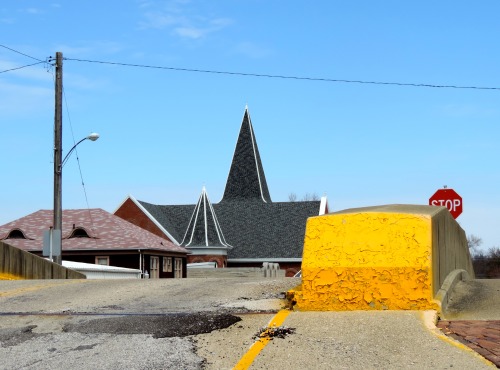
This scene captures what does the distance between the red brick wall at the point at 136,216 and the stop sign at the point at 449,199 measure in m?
41.5

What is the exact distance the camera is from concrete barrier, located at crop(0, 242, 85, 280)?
18125mm

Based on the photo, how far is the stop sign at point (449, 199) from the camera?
1805 cm

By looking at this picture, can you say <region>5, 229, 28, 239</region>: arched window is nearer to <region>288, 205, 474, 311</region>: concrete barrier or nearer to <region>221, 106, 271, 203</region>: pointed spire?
<region>221, 106, 271, 203</region>: pointed spire

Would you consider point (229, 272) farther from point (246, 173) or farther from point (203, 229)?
point (246, 173)

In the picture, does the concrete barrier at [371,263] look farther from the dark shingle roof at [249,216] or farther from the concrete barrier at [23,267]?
the dark shingle roof at [249,216]

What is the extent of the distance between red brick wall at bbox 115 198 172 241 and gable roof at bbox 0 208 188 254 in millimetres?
8078

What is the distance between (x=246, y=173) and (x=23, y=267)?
161ft

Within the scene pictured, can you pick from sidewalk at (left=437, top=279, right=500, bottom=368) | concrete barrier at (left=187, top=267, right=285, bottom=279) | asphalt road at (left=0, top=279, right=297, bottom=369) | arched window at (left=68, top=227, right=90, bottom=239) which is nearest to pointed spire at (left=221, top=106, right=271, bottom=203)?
concrete barrier at (left=187, top=267, right=285, bottom=279)

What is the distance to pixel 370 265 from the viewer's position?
8.79m

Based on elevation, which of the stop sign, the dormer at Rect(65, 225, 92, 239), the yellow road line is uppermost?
the stop sign

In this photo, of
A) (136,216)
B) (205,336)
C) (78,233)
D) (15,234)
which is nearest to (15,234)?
(15,234)

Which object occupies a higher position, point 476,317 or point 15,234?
point 15,234

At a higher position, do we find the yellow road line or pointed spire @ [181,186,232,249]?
pointed spire @ [181,186,232,249]

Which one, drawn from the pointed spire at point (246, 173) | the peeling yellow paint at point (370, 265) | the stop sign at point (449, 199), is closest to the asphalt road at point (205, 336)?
the peeling yellow paint at point (370, 265)
